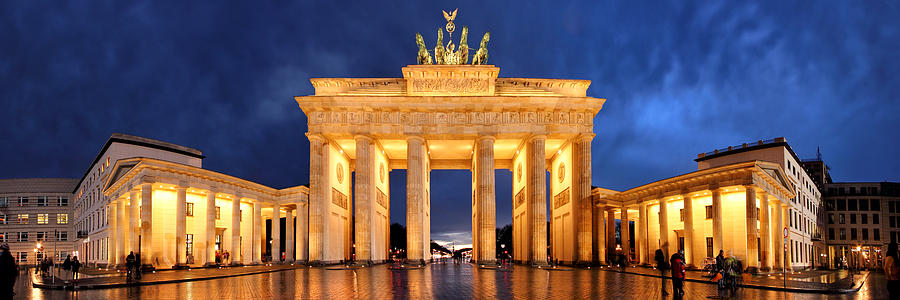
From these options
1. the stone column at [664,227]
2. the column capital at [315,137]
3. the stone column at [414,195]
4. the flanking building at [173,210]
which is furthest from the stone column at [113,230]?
the stone column at [664,227]

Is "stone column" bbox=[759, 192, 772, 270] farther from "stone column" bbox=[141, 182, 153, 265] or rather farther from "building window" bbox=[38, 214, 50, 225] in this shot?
"building window" bbox=[38, 214, 50, 225]

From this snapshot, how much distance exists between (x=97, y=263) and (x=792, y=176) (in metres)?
65.9

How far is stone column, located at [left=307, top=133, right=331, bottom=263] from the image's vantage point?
47.4 m

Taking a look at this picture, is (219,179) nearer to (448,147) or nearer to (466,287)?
(448,147)

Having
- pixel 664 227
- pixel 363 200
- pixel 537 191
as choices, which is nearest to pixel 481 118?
pixel 537 191

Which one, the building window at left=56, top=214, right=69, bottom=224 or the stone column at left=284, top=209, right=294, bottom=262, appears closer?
the stone column at left=284, top=209, right=294, bottom=262

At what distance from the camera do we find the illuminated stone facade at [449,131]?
4781 centimetres

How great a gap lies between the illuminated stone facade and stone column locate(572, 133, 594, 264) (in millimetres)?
80

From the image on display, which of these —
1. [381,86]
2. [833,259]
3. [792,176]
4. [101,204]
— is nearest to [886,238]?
[833,259]

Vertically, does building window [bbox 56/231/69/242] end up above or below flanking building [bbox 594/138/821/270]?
below

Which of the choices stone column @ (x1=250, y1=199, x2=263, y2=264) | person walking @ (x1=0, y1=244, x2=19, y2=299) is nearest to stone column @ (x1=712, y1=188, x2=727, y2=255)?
stone column @ (x1=250, y1=199, x2=263, y2=264)

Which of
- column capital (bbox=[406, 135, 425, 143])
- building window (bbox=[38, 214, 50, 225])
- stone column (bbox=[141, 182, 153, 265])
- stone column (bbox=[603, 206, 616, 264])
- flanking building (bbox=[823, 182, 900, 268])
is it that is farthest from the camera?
flanking building (bbox=[823, 182, 900, 268])

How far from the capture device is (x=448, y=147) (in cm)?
5812

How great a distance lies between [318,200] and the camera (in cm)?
4791
